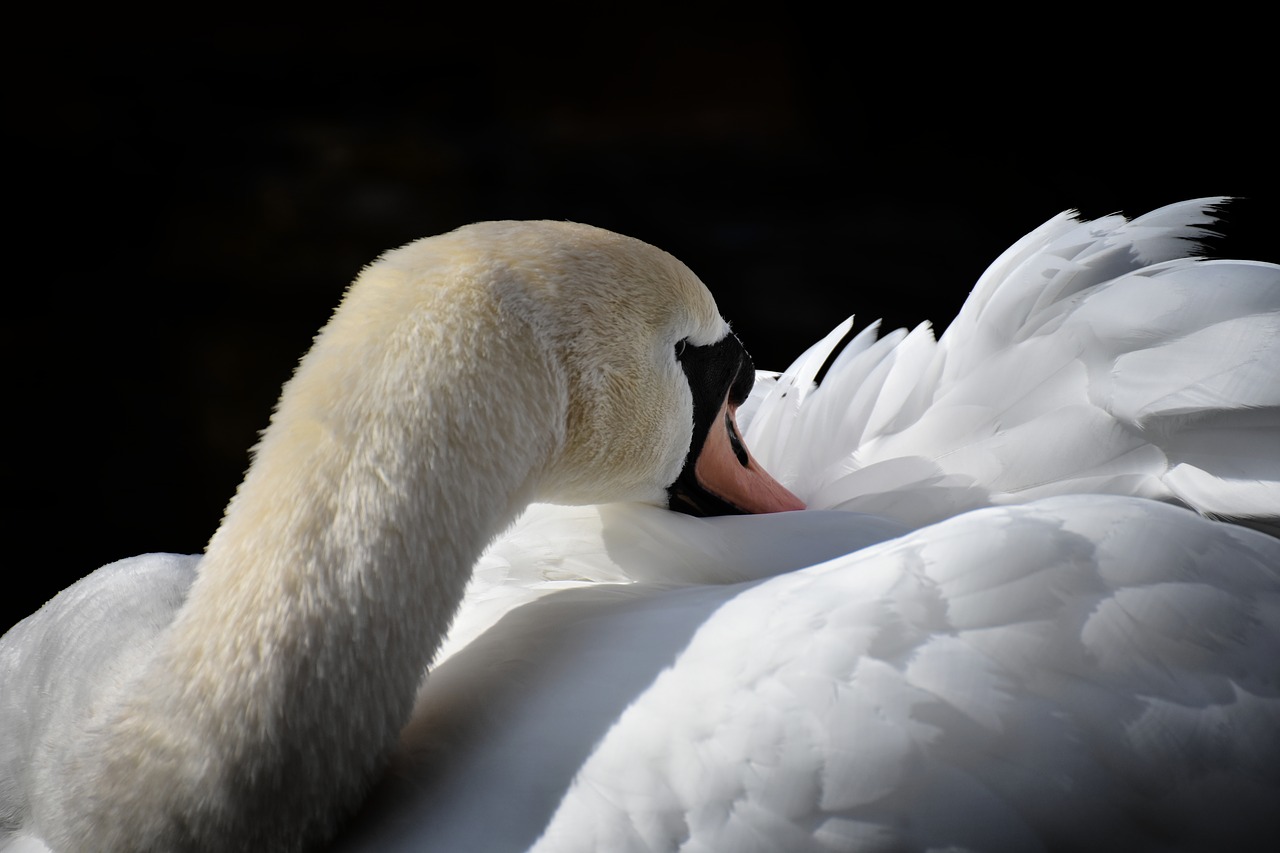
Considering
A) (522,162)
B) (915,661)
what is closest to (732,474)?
(915,661)

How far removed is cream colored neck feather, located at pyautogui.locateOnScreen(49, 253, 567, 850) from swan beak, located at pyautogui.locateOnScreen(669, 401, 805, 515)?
260 millimetres

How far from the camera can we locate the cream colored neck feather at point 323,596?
72 cm

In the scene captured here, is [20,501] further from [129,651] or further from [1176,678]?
[1176,678]

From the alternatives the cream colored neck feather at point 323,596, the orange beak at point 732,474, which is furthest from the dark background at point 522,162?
the cream colored neck feather at point 323,596

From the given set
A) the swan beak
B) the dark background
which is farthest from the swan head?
the dark background

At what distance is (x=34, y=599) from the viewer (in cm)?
174

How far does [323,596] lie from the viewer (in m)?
0.73

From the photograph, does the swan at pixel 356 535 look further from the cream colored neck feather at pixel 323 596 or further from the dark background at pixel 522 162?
the dark background at pixel 522 162

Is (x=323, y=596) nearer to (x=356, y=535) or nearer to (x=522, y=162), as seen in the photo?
(x=356, y=535)

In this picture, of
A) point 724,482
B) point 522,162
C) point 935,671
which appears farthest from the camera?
point 522,162

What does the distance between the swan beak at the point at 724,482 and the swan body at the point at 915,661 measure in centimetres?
4

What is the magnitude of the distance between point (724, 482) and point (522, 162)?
1.44 metres

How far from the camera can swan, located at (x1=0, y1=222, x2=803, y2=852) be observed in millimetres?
725

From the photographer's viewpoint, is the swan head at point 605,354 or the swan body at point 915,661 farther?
the swan head at point 605,354
